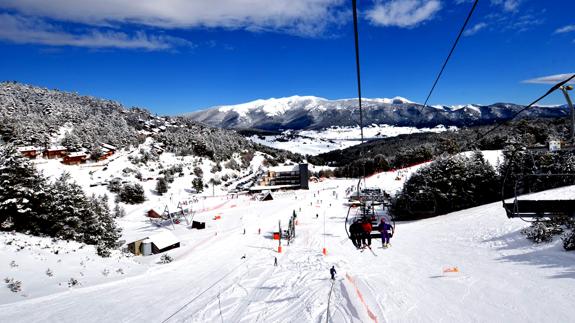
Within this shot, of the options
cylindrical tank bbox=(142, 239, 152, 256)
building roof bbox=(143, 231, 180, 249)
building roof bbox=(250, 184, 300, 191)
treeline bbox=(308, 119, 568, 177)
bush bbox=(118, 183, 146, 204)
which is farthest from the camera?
building roof bbox=(250, 184, 300, 191)

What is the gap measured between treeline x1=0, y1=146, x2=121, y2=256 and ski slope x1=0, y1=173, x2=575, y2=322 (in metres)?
6.73

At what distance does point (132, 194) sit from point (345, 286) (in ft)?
187

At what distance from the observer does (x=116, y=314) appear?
16.0 metres

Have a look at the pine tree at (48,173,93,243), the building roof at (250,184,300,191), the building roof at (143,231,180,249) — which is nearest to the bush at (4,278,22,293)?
the pine tree at (48,173,93,243)

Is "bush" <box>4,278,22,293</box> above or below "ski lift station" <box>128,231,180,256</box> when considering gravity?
above

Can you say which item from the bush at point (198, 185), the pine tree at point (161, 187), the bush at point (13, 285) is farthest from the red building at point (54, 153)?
the bush at point (13, 285)

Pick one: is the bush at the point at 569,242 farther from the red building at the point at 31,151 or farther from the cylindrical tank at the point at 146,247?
the red building at the point at 31,151

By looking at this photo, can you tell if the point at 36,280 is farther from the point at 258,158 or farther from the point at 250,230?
the point at 258,158

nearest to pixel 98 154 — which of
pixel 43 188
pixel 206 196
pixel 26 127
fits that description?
pixel 26 127

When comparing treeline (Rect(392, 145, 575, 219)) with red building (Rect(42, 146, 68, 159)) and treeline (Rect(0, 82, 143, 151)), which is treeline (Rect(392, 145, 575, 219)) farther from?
treeline (Rect(0, 82, 143, 151))

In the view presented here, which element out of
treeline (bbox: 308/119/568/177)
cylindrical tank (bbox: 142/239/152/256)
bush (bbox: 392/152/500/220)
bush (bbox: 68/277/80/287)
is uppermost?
treeline (bbox: 308/119/568/177)

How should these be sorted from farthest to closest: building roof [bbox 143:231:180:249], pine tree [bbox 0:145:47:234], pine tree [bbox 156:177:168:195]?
pine tree [bbox 156:177:168:195]
building roof [bbox 143:231:180:249]
pine tree [bbox 0:145:47:234]

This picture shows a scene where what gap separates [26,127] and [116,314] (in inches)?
3912

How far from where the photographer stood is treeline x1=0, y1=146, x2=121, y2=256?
24.7 m
